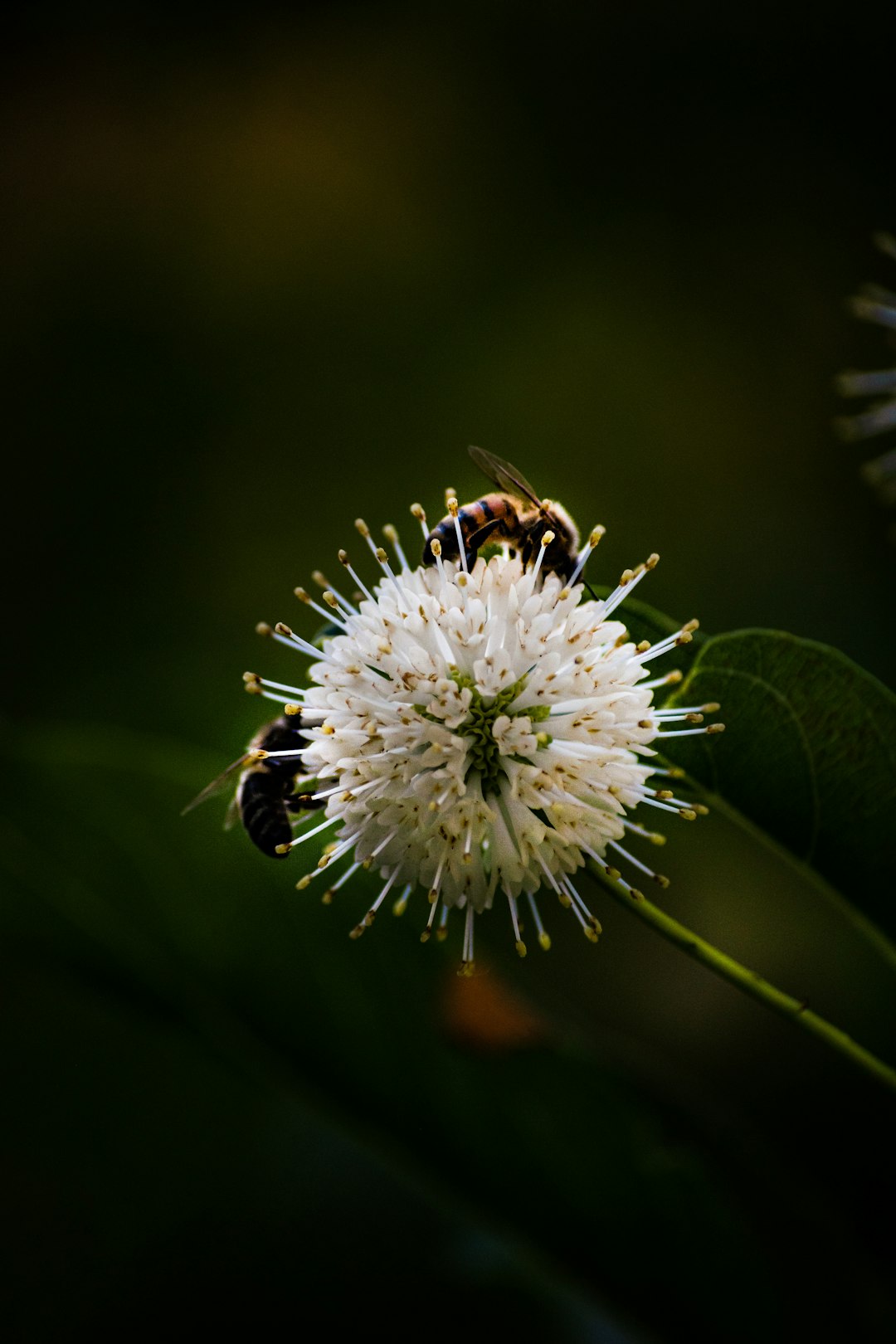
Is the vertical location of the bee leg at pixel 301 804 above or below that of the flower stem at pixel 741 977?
below

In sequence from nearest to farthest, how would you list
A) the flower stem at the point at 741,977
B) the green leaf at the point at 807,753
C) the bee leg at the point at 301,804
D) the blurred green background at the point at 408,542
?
the flower stem at the point at 741,977 → the green leaf at the point at 807,753 → the bee leg at the point at 301,804 → the blurred green background at the point at 408,542

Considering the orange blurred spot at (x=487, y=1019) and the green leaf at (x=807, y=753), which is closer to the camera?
the green leaf at (x=807, y=753)

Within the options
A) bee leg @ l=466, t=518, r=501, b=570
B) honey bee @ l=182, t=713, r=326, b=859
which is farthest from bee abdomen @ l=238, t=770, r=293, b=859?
bee leg @ l=466, t=518, r=501, b=570

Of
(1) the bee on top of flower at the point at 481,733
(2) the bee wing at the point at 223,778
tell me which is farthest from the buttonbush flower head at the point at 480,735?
(2) the bee wing at the point at 223,778

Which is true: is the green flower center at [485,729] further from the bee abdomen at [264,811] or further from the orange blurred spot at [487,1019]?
the orange blurred spot at [487,1019]

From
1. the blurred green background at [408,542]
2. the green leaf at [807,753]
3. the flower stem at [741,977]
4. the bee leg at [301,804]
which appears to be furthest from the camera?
the blurred green background at [408,542]

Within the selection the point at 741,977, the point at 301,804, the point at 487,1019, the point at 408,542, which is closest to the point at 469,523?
the point at 301,804

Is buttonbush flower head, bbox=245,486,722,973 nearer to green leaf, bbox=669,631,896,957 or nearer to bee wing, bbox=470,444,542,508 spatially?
green leaf, bbox=669,631,896,957

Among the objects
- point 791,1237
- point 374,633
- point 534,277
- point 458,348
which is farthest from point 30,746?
point 534,277
